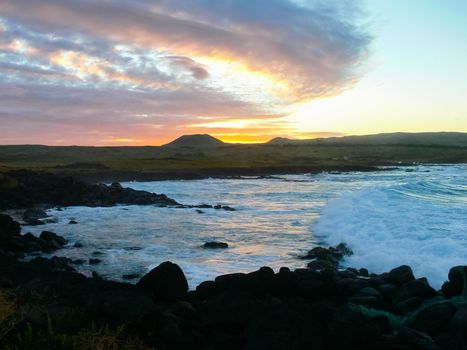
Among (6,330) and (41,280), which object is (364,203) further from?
(6,330)

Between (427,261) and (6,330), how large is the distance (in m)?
10.5

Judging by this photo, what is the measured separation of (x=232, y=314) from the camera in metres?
7.07

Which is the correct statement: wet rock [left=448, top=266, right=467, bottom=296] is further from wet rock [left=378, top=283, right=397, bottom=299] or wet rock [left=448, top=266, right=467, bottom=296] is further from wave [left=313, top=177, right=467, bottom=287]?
wave [left=313, top=177, right=467, bottom=287]

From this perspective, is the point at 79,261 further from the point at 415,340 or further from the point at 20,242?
the point at 415,340

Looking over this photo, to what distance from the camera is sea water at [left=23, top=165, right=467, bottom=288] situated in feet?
45.5

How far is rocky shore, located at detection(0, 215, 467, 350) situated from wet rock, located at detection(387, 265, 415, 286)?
0.28 feet

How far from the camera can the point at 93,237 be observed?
763 inches

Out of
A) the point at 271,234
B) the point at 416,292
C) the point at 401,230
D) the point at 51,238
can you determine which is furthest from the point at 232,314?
the point at 271,234

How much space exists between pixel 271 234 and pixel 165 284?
11.1 m

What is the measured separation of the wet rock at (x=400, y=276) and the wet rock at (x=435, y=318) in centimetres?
303

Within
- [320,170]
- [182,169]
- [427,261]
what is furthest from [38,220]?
[320,170]

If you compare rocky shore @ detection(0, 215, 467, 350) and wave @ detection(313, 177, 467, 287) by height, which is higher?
rocky shore @ detection(0, 215, 467, 350)

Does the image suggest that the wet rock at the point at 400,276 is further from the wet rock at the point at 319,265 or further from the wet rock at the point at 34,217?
the wet rock at the point at 34,217

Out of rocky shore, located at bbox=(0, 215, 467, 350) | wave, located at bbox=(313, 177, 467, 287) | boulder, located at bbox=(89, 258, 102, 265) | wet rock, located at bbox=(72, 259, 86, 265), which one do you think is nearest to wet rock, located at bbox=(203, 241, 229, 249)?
boulder, located at bbox=(89, 258, 102, 265)
